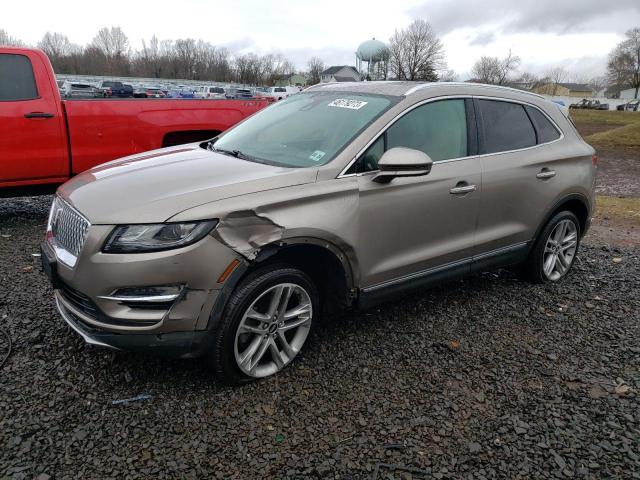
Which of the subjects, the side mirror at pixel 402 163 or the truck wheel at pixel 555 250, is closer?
the side mirror at pixel 402 163

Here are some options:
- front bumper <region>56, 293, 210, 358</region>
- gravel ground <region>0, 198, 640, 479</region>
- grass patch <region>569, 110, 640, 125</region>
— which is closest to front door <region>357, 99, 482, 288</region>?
gravel ground <region>0, 198, 640, 479</region>

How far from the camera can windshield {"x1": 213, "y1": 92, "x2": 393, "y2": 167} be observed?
320 cm

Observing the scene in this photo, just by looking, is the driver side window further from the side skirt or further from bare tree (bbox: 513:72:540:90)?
bare tree (bbox: 513:72:540:90)

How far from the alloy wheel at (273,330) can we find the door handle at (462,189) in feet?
4.31

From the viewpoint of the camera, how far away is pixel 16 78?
18.0 feet

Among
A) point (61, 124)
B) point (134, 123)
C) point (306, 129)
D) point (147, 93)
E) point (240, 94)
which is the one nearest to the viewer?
point (306, 129)

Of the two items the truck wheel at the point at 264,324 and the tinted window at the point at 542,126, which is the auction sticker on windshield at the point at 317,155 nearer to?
the truck wheel at the point at 264,324

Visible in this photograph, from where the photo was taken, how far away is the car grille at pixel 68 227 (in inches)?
102

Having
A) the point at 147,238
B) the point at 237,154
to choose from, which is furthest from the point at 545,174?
the point at 147,238

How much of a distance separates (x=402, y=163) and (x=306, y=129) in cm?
85

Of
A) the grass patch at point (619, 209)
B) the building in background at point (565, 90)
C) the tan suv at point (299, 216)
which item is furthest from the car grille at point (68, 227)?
the building in background at point (565, 90)

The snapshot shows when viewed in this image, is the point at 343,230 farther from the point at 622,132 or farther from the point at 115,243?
the point at 622,132

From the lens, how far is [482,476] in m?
2.35

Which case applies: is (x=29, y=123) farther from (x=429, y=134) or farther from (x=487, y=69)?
(x=487, y=69)
